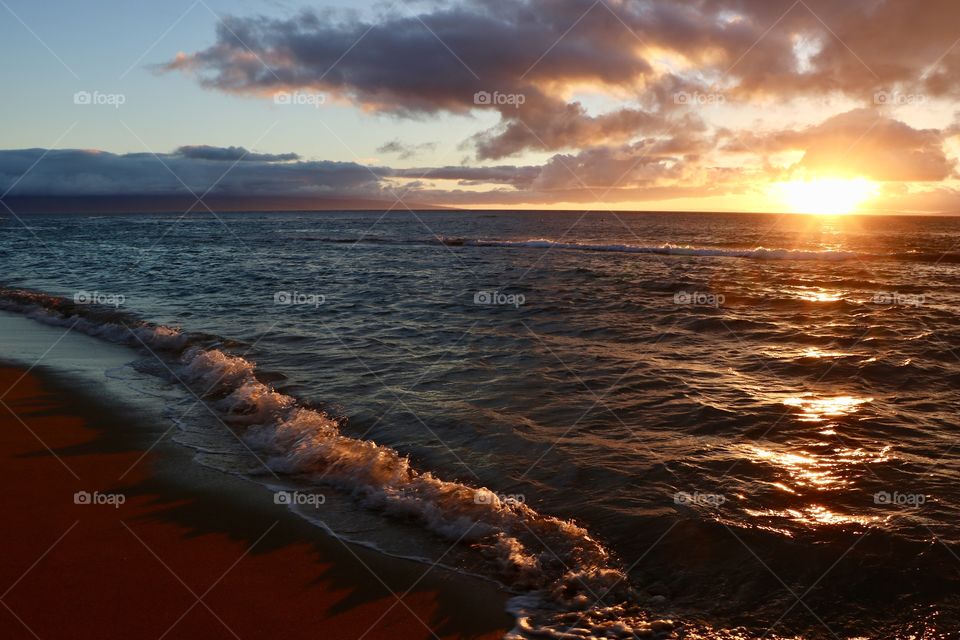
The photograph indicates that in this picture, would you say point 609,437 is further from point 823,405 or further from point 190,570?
point 190,570

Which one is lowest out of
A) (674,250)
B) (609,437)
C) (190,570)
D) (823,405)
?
(190,570)

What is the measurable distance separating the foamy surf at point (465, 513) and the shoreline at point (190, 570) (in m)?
0.44

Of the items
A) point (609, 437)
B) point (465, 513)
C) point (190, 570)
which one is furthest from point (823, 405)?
point (190, 570)

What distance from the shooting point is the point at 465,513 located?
258 inches

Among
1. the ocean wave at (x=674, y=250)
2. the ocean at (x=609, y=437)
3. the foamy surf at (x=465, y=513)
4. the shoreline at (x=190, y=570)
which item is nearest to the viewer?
the shoreline at (x=190, y=570)

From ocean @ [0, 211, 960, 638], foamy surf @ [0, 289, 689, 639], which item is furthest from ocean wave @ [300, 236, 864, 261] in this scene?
foamy surf @ [0, 289, 689, 639]

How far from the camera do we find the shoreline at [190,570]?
4.78 metres

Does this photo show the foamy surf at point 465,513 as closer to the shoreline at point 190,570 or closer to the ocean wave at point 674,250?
the shoreline at point 190,570

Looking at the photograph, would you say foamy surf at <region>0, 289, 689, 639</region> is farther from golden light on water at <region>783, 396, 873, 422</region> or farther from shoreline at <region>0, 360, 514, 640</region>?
golden light on water at <region>783, 396, 873, 422</region>

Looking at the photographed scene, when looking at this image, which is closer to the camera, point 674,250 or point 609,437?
point 609,437

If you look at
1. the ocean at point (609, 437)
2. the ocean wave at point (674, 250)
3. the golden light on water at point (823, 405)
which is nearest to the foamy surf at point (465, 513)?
the ocean at point (609, 437)

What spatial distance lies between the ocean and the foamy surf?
3cm

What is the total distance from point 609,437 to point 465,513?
3.01 meters

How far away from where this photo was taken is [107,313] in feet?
59.0
